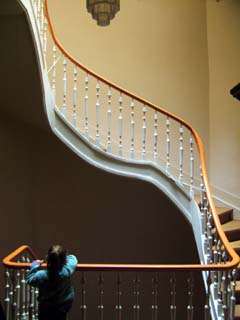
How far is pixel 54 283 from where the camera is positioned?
304 cm

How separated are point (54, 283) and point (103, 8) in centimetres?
297

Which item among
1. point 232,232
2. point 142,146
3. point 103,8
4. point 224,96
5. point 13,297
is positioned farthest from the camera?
point 224,96

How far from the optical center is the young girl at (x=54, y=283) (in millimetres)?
2996

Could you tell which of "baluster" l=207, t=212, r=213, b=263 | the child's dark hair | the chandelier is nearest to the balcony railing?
"baluster" l=207, t=212, r=213, b=263

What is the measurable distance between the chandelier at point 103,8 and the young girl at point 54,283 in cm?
270

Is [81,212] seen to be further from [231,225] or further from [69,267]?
[69,267]

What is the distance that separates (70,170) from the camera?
6273 millimetres

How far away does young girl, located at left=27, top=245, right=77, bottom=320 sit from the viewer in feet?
9.83

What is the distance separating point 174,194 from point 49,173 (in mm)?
2116

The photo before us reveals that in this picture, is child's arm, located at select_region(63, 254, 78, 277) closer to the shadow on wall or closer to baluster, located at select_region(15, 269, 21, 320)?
baluster, located at select_region(15, 269, 21, 320)

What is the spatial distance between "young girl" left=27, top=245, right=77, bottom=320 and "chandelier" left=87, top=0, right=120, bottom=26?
8.85 feet

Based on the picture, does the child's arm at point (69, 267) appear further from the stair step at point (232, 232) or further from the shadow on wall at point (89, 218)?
the shadow on wall at point (89, 218)

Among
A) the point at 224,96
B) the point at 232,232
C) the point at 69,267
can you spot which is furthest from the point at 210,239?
the point at 224,96

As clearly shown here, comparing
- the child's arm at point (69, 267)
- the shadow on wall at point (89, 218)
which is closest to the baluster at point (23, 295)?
the child's arm at point (69, 267)
